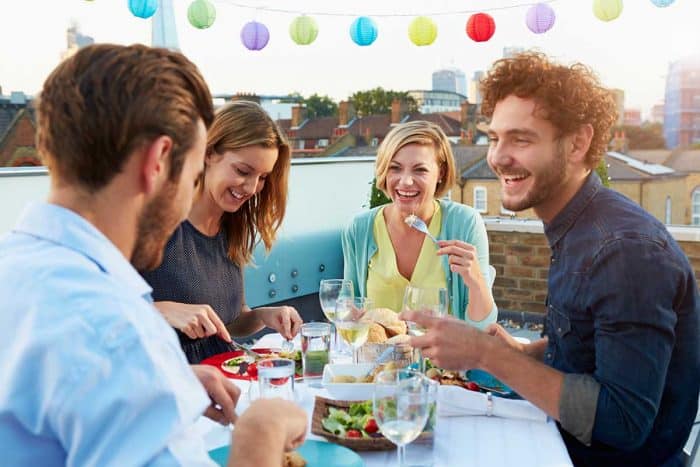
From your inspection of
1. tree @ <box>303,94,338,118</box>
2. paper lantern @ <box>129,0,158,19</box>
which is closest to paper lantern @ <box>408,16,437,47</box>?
paper lantern @ <box>129,0,158,19</box>

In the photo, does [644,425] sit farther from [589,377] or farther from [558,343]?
[558,343]

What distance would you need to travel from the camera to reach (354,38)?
5348 mm

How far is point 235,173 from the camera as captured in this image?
2566mm

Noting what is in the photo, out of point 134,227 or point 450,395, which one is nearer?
point 134,227

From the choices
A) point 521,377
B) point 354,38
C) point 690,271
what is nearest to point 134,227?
point 521,377

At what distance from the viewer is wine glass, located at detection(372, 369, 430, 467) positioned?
4.17ft

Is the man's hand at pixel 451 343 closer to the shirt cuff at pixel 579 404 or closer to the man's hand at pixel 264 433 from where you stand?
the shirt cuff at pixel 579 404

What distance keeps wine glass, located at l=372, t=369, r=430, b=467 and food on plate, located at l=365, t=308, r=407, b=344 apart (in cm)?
83

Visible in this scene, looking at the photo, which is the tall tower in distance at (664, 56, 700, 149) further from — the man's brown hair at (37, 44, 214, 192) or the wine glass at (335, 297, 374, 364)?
the man's brown hair at (37, 44, 214, 192)

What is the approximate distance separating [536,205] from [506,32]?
3.89 meters

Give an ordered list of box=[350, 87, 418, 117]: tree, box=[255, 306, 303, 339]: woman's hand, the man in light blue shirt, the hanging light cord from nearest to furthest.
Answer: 1. the man in light blue shirt
2. box=[255, 306, 303, 339]: woman's hand
3. the hanging light cord
4. box=[350, 87, 418, 117]: tree

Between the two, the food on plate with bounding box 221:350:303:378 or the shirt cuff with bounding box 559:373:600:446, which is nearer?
the shirt cuff with bounding box 559:373:600:446

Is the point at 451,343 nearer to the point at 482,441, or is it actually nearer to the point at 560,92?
the point at 482,441

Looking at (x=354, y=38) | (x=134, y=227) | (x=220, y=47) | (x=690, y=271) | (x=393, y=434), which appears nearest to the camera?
(x=134, y=227)
